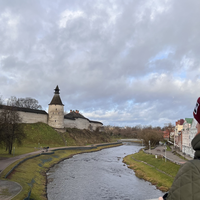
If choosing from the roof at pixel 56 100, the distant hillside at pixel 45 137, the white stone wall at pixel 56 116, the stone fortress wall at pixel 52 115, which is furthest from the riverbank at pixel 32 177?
the roof at pixel 56 100

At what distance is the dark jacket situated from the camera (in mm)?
1658

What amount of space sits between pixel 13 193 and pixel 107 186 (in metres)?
9.87

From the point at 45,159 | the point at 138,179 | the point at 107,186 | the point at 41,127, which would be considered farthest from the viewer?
the point at 41,127

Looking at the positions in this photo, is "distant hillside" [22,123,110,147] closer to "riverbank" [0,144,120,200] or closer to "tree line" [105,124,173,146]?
"riverbank" [0,144,120,200]

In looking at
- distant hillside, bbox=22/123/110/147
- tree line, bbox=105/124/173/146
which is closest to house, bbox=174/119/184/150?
tree line, bbox=105/124/173/146

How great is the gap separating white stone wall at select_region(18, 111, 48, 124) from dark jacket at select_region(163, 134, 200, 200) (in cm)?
5274

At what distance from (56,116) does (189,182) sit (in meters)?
57.5

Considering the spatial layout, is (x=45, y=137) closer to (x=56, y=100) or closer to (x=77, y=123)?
(x=56, y=100)

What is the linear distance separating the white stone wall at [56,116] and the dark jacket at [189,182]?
56.9 m

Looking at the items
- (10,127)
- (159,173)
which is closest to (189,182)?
(159,173)

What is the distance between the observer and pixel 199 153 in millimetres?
1789

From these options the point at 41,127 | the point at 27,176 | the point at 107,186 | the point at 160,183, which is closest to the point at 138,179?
the point at 160,183

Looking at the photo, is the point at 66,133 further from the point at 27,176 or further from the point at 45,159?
→ the point at 27,176

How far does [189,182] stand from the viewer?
1.70m
